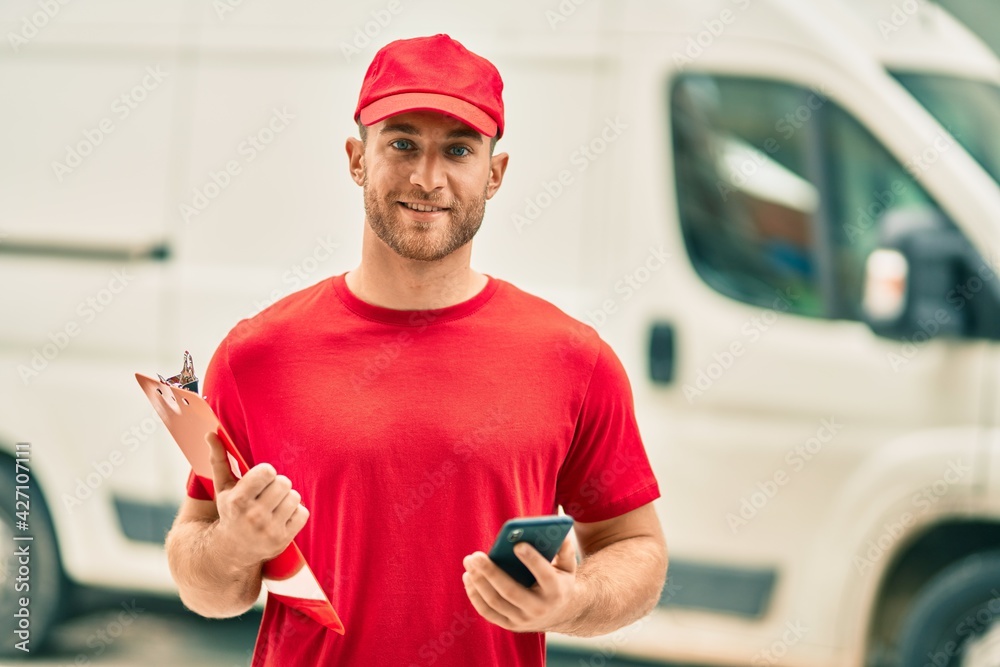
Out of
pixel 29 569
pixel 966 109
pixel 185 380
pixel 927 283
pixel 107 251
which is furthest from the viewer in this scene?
pixel 29 569

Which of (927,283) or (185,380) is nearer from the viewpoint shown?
(185,380)

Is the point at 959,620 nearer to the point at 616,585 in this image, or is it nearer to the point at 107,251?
the point at 616,585

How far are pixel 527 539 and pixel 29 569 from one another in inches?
128

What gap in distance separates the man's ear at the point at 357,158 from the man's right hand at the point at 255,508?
0.50 meters

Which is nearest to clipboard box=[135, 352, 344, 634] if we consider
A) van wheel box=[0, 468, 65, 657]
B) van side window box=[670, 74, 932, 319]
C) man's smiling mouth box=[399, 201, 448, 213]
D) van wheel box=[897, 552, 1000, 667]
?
man's smiling mouth box=[399, 201, 448, 213]

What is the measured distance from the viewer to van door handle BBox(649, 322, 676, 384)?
3.69 metres

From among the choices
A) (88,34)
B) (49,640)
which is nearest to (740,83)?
(88,34)

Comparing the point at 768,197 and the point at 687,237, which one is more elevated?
the point at 768,197

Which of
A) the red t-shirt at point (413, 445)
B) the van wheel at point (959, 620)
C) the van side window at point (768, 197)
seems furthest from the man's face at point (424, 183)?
the van wheel at point (959, 620)

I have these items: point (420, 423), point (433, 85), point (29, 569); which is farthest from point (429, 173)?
point (29, 569)

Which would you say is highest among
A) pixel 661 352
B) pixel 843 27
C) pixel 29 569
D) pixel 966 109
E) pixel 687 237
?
pixel 843 27

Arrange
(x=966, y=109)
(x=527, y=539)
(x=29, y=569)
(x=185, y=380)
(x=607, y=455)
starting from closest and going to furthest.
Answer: (x=527, y=539)
(x=185, y=380)
(x=607, y=455)
(x=966, y=109)
(x=29, y=569)

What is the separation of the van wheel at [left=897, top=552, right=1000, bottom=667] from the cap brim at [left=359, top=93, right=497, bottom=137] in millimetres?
2618

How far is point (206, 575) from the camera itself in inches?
64.6
